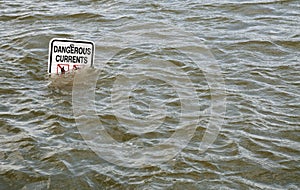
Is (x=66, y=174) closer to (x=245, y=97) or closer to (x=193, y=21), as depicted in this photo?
(x=245, y=97)

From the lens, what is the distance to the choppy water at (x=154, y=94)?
15.9 ft

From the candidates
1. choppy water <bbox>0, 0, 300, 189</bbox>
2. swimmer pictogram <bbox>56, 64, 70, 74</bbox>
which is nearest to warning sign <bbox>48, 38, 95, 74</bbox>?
swimmer pictogram <bbox>56, 64, 70, 74</bbox>

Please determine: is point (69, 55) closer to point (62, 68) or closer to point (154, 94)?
point (62, 68)

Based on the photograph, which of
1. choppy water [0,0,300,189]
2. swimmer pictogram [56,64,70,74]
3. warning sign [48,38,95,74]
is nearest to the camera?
choppy water [0,0,300,189]

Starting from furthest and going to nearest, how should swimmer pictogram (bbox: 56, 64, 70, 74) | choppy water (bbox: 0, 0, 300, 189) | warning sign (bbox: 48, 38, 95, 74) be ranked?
swimmer pictogram (bbox: 56, 64, 70, 74) < warning sign (bbox: 48, 38, 95, 74) < choppy water (bbox: 0, 0, 300, 189)

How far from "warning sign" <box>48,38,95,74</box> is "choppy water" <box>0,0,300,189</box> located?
0.14m

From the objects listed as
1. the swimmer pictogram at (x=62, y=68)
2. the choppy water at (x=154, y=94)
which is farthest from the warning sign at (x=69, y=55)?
the choppy water at (x=154, y=94)

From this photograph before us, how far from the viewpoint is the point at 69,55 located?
6621 mm

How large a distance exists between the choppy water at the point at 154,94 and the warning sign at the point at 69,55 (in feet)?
0.46

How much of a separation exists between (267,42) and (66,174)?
3.71 m

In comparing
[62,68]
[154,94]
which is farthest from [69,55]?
[154,94]

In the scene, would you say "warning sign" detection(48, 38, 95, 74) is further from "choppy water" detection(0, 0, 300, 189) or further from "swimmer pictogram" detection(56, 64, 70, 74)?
"choppy water" detection(0, 0, 300, 189)

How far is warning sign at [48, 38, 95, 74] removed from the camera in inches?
256

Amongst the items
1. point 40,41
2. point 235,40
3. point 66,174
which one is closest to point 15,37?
point 40,41
